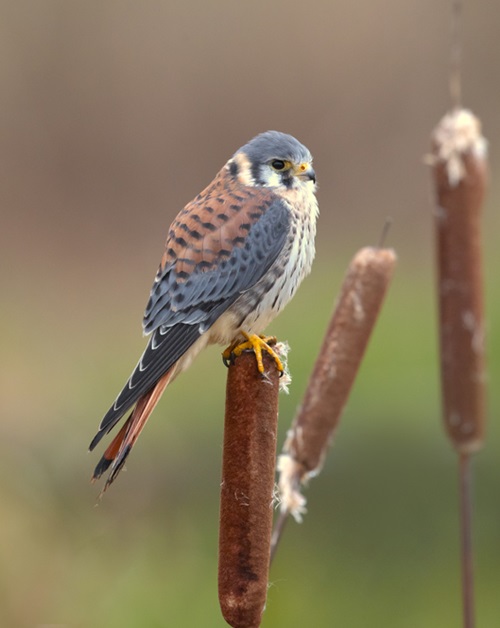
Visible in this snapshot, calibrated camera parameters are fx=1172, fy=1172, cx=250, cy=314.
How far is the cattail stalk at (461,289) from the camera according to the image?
2.35 meters

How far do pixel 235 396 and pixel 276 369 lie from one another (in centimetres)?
24

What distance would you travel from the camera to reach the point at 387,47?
32.4 ft

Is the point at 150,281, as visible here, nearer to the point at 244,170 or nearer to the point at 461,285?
the point at 244,170

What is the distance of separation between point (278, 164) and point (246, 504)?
4.62 feet

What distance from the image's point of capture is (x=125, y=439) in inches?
104

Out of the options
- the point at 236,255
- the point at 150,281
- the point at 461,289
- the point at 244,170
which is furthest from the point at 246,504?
the point at 150,281

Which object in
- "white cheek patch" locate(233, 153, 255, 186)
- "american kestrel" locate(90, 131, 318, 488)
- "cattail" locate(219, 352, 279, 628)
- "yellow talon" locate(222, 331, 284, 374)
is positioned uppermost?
"white cheek patch" locate(233, 153, 255, 186)

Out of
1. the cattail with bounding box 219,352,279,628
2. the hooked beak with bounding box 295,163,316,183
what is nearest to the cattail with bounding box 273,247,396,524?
the cattail with bounding box 219,352,279,628

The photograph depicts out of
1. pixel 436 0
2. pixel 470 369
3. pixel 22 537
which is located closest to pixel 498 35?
pixel 436 0

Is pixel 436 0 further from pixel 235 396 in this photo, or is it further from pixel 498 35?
pixel 235 396

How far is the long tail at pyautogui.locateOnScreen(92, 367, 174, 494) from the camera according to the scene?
256cm

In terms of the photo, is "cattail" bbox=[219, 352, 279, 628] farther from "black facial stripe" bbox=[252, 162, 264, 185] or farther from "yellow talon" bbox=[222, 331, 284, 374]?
"black facial stripe" bbox=[252, 162, 264, 185]

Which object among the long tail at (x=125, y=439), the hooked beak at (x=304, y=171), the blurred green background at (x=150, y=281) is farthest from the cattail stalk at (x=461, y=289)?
the blurred green background at (x=150, y=281)

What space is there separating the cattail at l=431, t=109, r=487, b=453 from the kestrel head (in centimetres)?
103
